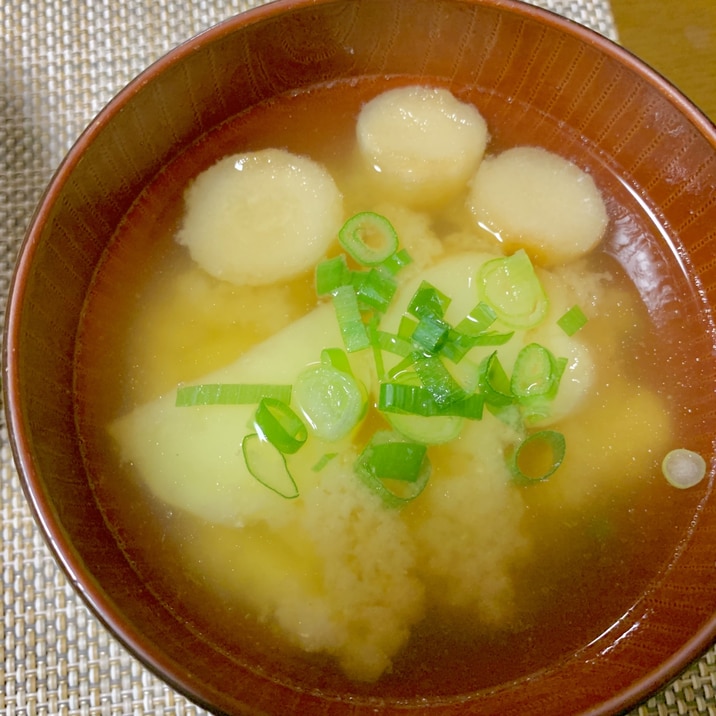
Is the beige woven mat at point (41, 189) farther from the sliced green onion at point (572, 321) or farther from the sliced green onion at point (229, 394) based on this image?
the sliced green onion at point (572, 321)

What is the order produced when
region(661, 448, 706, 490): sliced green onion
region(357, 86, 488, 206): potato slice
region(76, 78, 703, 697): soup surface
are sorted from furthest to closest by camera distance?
region(357, 86, 488, 206): potato slice < region(661, 448, 706, 490): sliced green onion < region(76, 78, 703, 697): soup surface

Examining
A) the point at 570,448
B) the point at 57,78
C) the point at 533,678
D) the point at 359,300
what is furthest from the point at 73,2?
the point at 533,678

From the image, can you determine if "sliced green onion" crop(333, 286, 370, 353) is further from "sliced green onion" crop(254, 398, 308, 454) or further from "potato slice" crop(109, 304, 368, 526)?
"sliced green onion" crop(254, 398, 308, 454)

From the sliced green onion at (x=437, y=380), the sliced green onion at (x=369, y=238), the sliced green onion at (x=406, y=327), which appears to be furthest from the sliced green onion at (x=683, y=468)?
the sliced green onion at (x=369, y=238)

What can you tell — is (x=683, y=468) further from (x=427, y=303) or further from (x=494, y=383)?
(x=427, y=303)

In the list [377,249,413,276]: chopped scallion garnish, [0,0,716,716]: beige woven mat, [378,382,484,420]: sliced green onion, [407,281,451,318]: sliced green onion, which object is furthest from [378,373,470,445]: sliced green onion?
[0,0,716,716]: beige woven mat

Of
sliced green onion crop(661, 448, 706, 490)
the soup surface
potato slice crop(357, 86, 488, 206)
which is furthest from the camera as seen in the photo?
potato slice crop(357, 86, 488, 206)
